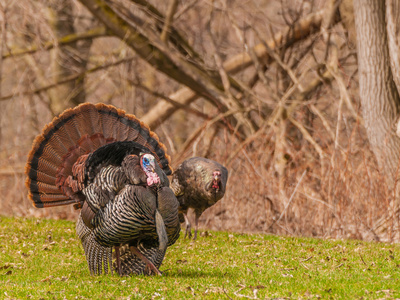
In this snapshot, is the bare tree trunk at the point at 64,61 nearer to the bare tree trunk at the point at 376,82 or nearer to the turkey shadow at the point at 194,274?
the bare tree trunk at the point at 376,82

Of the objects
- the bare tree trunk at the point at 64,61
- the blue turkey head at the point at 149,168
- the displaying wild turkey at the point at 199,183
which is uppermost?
the bare tree trunk at the point at 64,61

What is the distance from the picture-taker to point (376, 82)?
10.5m

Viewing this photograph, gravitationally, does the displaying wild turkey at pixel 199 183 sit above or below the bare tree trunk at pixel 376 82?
below

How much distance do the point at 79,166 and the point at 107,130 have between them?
2.38 ft

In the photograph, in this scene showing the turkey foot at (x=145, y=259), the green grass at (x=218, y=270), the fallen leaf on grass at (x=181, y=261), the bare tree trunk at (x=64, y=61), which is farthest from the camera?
the bare tree trunk at (x=64, y=61)

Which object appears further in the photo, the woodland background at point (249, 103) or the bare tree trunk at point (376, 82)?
the woodland background at point (249, 103)

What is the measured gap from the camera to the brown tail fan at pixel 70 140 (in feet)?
24.4

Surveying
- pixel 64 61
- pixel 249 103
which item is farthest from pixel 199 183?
pixel 64 61

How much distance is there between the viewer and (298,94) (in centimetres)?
1395

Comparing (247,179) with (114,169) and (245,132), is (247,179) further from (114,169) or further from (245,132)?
(114,169)

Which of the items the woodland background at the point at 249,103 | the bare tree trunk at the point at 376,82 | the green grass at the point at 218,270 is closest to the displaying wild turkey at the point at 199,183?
the green grass at the point at 218,270

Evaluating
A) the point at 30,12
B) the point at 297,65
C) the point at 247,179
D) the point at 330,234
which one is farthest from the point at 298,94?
the point at 30,12

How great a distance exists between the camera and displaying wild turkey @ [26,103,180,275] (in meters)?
5.69

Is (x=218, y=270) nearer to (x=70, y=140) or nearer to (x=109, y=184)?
(x=109, y=184)
